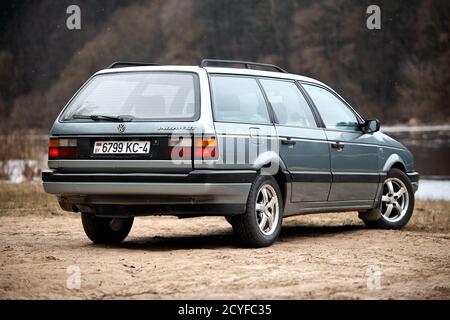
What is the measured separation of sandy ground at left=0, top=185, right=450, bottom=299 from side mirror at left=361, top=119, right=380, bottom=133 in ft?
3.64

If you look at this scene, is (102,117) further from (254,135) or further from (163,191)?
(254,135)

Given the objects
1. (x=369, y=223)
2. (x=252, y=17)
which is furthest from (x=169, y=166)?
(x=252, y=17)

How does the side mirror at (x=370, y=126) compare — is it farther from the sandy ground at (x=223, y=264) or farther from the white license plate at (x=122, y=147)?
the white license plate at (x=122, y=147)

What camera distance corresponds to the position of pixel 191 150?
822 cm

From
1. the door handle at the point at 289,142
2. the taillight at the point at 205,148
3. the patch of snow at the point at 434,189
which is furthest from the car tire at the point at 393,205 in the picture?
the patch of snow at the point at 434,189

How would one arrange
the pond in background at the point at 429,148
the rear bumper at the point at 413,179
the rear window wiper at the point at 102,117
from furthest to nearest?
the pond in background at the point at 429,148, the rear bumper at the point at 413,179, the rear window wiper at the point at 102,117

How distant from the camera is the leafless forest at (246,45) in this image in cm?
5225

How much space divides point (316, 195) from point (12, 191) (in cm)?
964

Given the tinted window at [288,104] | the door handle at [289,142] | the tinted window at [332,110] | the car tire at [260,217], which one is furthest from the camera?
the tinted window at [332,110]

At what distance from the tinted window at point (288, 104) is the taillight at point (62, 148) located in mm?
1925

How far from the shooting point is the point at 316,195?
9742mm

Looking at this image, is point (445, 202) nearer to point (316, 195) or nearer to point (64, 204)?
point (316, 195)

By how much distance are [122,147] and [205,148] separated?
2.47 ft

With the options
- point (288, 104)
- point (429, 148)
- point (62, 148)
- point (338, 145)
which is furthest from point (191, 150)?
point (429, 148)
